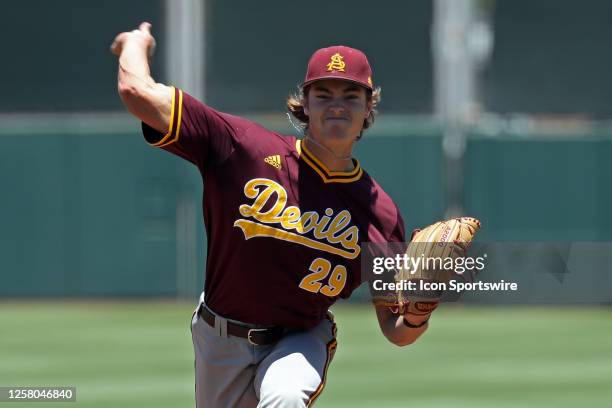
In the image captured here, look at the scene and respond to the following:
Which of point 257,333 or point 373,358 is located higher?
point 257,333

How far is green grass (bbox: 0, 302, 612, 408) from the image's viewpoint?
29.2 ft

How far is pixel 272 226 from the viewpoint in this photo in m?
5.34

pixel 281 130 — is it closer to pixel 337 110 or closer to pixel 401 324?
pixel 401 324

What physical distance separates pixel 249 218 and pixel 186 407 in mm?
3372

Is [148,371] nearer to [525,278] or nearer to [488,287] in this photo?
[525,278]

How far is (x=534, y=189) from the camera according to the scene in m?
15.3

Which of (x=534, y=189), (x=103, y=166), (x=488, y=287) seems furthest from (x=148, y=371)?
(x=534, y=189)

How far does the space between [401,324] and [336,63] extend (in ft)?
3.87

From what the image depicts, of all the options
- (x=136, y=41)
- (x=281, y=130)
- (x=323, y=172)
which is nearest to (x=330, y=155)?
(x=323, y=172)

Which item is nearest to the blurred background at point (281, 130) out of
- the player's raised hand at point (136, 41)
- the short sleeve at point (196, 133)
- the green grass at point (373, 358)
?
the green grass at point (373, 358)

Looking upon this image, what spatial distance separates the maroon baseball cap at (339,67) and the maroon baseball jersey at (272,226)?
36 cm

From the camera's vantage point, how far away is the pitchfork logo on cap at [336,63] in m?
5.39

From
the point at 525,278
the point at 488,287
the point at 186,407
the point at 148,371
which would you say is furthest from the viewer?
the point at 148,371

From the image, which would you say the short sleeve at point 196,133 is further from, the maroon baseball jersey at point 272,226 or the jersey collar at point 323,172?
the jersey collar at point 323,172
